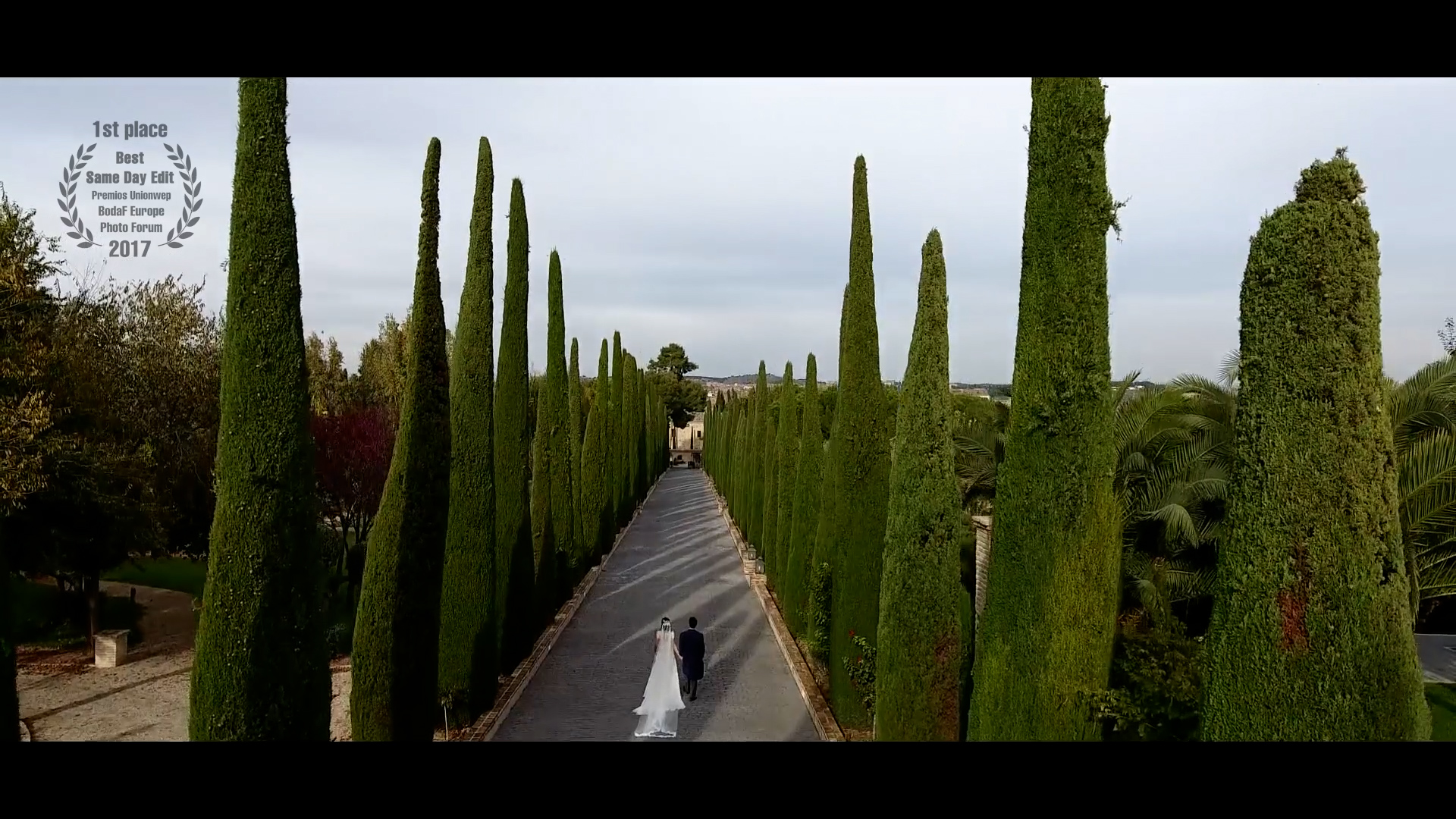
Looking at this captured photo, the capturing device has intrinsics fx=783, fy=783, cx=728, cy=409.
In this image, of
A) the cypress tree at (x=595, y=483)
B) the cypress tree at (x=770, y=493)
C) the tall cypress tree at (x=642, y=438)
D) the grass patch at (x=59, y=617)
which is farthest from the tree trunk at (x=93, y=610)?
the tall cypress tree at (x=642, y=438)

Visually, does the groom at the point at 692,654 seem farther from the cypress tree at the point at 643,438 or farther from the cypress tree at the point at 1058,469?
the cypress tree at the point at 643,438

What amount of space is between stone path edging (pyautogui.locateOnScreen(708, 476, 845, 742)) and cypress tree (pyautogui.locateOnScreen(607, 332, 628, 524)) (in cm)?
577

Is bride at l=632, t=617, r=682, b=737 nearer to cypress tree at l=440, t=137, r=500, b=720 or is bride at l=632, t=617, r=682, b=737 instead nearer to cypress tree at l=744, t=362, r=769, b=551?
cypress tree at l=440, t=137, r=500, b=720

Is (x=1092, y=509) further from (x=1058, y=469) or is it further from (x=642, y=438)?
(x=642, y=438)

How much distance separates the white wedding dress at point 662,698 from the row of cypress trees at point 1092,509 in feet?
7.01

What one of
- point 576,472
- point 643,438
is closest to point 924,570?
point 576,472

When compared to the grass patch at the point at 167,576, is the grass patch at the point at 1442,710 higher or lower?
higher

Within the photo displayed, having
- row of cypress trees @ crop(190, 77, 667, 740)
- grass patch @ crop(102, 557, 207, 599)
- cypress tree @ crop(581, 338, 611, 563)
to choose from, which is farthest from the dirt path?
cypress tree @ crop(581, 338, 611, 563)

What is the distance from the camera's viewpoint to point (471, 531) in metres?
10.2

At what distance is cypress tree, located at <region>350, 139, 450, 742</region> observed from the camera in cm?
719

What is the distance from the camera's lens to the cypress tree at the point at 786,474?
658 inches

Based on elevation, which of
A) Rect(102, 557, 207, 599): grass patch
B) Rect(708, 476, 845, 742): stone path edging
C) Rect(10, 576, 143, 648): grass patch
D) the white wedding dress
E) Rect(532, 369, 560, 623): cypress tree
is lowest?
Rect(102, 557, 207, 599): grass patch

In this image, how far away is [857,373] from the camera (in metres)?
10.7
